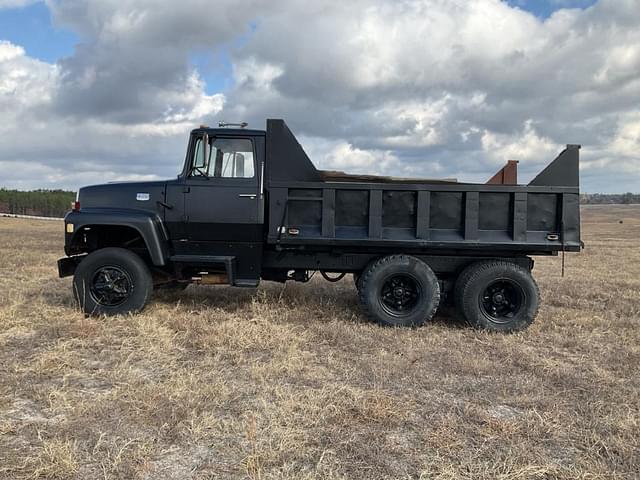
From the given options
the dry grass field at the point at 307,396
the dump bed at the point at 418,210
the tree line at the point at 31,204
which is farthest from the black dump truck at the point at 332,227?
the tree line at the point at 31,204

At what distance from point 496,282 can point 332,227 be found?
2.30 metres

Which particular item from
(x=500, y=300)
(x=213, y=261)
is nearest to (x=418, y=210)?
(x=500, y=300)

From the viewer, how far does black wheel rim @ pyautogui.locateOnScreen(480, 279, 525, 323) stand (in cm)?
683

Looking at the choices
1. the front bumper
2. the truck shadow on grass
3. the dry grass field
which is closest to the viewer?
the dry grass field

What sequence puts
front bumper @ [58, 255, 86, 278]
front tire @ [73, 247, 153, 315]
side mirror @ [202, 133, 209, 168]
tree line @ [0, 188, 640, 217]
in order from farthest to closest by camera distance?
tree line @ [0, 188, 640, 217], front bumper @ [58, 255, 86, 278], front tire @ [73, 247, 153, 315], side mirror @ [202, 133, 209, 168]

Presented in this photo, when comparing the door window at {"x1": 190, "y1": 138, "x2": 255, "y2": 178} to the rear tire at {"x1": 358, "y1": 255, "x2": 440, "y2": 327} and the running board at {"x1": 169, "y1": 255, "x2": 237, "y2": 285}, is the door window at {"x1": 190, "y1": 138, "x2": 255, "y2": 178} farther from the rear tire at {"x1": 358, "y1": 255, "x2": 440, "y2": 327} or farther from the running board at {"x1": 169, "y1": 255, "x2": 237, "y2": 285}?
the rear tire at {"x1": 358, "y1": 255, "x2": 440, "y2": 327}

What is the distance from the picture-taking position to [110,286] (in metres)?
6.81

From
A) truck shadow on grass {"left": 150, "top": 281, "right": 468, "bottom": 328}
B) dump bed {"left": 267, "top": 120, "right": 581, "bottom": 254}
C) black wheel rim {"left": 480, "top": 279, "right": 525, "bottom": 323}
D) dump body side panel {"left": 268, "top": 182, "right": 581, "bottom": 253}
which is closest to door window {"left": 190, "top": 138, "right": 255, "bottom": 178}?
dump bed {"left": 267, "top": 120, "right": 581, "bottom": 254}

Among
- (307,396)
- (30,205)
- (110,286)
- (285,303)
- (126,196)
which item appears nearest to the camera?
(307,396)

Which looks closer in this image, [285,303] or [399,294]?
[399,294]

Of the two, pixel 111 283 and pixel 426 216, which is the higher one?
pixel 426 216

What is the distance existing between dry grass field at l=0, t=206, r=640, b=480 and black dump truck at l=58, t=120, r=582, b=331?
477mm

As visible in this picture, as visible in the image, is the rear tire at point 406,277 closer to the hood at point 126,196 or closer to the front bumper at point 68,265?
the hood at point 126,196

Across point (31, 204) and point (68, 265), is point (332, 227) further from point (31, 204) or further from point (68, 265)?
point (31, 204)
